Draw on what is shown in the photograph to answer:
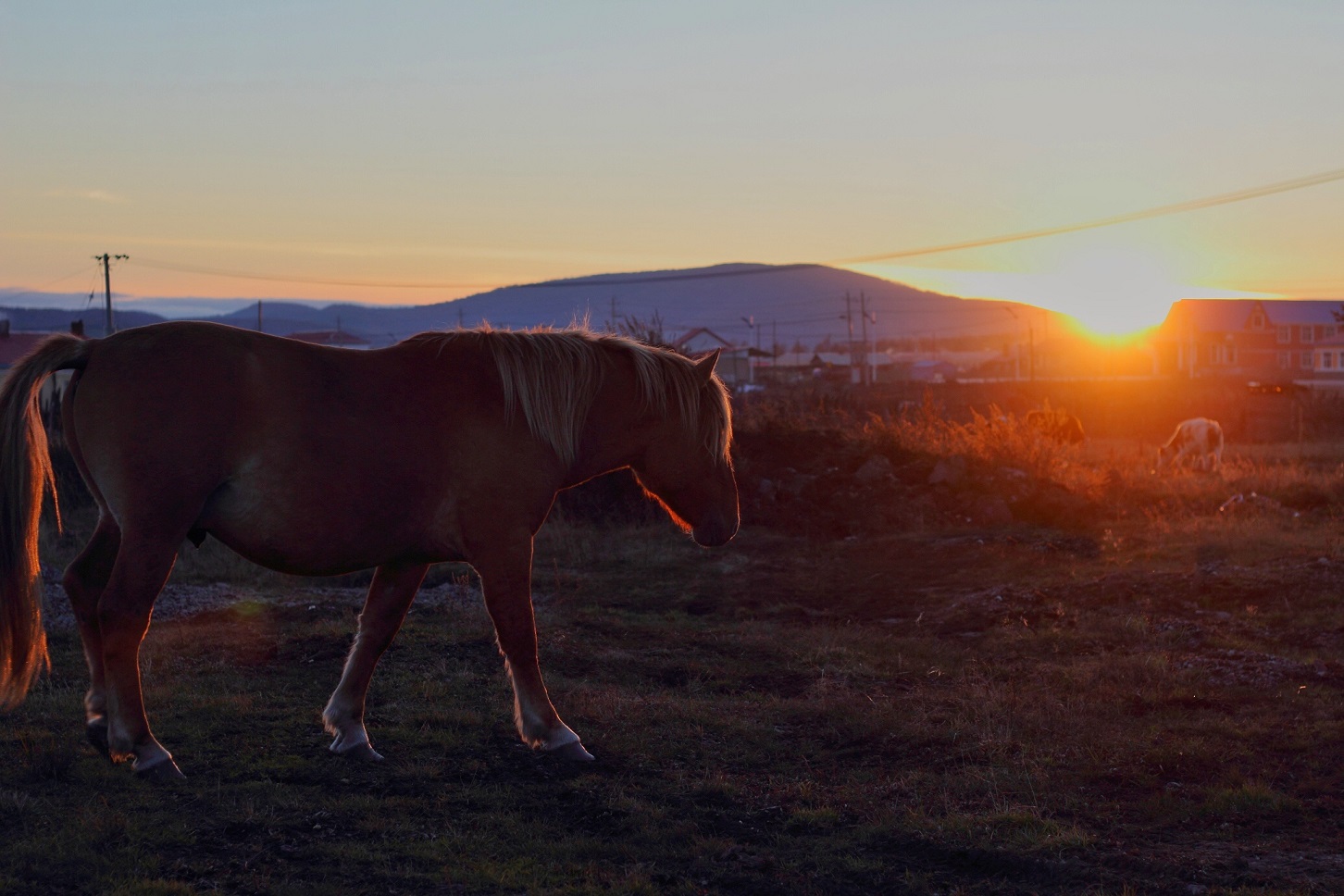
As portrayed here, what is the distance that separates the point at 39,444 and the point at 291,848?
2.25 m

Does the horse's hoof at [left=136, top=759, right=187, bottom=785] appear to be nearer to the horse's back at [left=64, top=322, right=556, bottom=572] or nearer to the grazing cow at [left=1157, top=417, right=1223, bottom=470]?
the horse's back at [left=64, top=322, right=556, bottom=572]

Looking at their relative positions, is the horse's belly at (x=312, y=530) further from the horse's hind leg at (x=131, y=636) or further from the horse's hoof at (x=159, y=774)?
the horse's hoof at (x=159, y=774)

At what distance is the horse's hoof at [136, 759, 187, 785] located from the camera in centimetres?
477

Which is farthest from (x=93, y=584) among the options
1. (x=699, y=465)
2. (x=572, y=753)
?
(x=699, y=465)

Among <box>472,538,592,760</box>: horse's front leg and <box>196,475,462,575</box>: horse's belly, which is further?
<box>472,538,592,760</box>: horse's front leg

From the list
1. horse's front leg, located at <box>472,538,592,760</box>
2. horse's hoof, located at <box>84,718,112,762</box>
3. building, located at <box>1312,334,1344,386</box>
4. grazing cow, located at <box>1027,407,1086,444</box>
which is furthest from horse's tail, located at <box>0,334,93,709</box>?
building, located at <box>1312,334,1344,386</box>

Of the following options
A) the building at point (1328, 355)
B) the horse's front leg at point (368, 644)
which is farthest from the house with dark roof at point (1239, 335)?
the horse's front leg at point (368, 644)

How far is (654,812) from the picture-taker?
4.58m

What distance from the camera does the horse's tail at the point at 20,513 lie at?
15.8 feet

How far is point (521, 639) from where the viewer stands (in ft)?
17.4

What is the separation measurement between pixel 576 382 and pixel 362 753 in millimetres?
2047

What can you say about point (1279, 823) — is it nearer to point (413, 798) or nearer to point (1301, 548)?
point (413, 798)

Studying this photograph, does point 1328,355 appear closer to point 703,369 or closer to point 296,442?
point 703,369

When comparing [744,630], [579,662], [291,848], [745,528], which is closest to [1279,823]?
[291,848]
